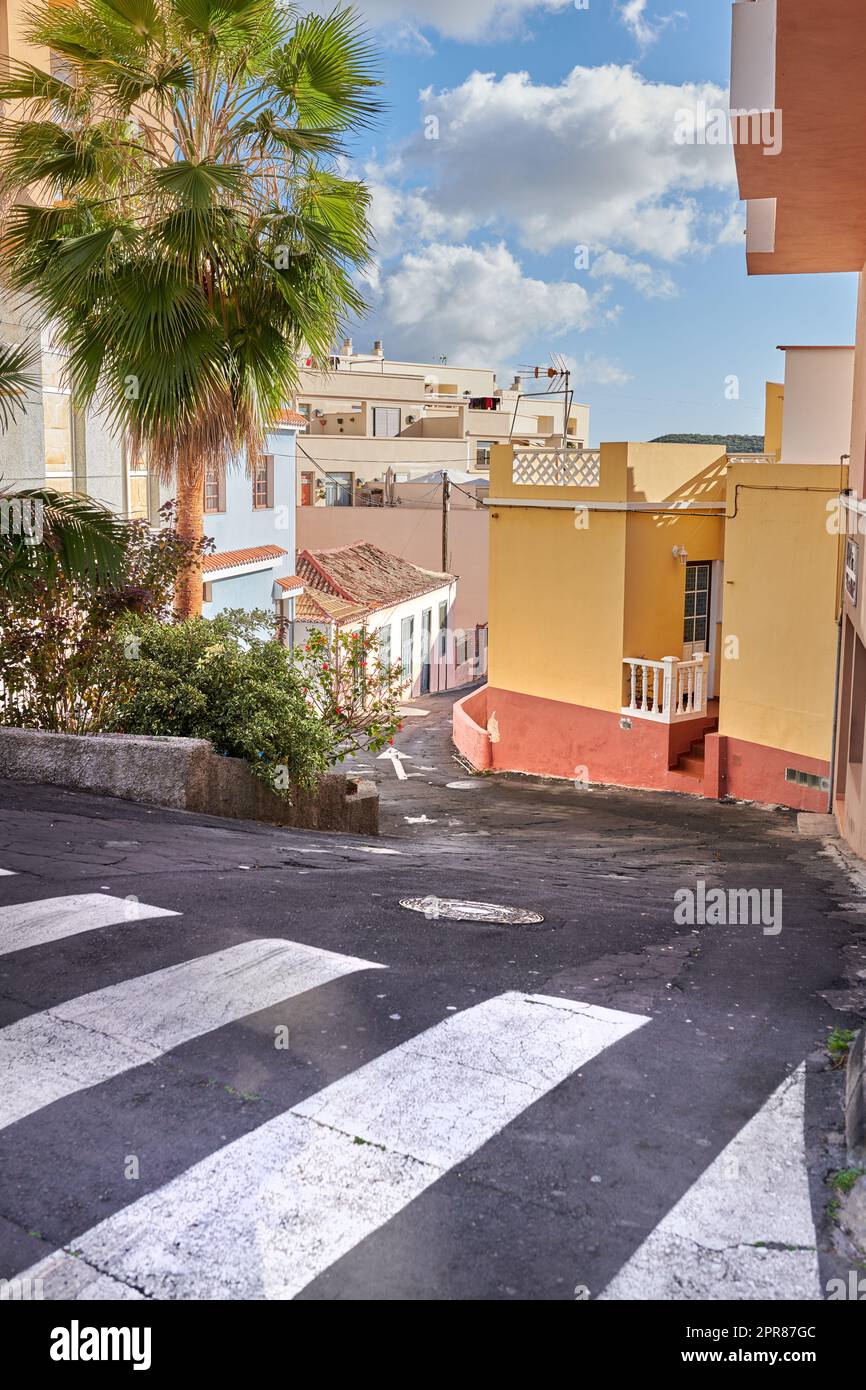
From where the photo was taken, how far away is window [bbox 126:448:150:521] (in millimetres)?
17453

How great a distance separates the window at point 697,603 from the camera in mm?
21297

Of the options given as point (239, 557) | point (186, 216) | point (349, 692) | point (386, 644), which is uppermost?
point (186, 216)

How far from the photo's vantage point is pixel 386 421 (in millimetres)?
60062

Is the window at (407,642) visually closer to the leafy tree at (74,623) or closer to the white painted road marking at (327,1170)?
the leafy tree at (74,623)

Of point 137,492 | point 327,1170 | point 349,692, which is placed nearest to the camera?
point 327,1170

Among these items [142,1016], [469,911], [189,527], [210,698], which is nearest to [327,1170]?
[142,1016]

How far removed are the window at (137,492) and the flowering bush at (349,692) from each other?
535 cm

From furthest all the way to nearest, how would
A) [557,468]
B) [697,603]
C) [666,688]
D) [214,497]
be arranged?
1. [214,497]
2. [697,603]
3. [557,468]
4. [666,688]

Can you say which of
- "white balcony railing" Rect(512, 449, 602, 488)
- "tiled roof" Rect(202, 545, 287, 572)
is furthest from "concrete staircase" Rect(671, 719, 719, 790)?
"tiled roof" Rect(202, 545, 287, 572)

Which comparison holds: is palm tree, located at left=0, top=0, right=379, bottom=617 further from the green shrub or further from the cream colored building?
the cream colored building

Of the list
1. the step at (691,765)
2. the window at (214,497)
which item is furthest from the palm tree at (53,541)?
the window at (214,497)

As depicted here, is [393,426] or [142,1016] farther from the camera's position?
[393,426]

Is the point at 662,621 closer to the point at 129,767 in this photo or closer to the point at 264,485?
the point at 264,485

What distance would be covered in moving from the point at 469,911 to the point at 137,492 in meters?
12.2
